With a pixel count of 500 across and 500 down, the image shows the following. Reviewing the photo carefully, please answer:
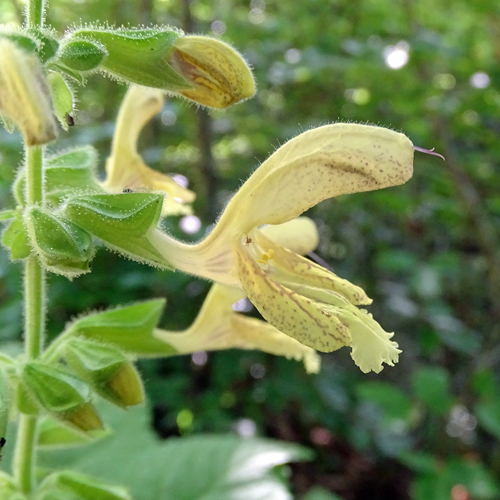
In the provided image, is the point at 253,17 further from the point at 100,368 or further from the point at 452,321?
the point at 100,368

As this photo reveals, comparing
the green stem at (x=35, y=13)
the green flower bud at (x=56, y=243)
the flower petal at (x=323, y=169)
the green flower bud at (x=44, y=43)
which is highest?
the green stem at (x=35, y=13)

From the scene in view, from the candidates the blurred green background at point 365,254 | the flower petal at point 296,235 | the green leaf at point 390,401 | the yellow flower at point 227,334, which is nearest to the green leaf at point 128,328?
the yellow flower at point 227,334

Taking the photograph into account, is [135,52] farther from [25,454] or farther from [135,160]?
[25,454]

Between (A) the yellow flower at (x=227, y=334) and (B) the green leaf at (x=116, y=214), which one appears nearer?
(B) the green leaf at (x=116, y=214)

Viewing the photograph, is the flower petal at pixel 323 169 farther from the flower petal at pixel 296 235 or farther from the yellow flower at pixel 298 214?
the flower petal at pixel 296 235

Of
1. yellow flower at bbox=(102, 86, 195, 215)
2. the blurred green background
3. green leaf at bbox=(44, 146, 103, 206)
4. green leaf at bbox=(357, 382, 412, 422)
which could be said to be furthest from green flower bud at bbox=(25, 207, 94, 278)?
green leaf at bbox=(357, 382, 412, 422)

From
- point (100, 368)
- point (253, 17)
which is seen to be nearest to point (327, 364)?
point (100, 368)
